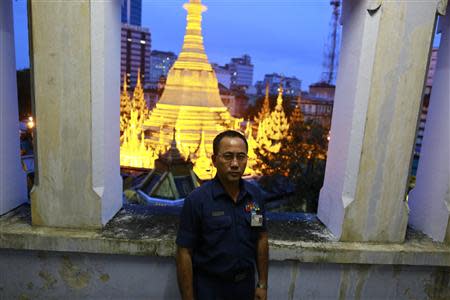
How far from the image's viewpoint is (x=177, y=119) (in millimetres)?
18859

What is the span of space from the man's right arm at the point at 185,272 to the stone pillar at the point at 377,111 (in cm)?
107

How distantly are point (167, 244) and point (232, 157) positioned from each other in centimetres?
78

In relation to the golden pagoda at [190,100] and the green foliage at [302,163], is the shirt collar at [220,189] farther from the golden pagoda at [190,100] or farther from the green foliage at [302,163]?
the golden pagoda at [190,100]

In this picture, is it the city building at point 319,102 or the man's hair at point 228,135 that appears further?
the city building at point 319,102

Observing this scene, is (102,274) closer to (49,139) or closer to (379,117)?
(49,139)

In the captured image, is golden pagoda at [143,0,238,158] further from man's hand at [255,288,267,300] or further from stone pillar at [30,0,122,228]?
man's hand at [255,288,267,300]

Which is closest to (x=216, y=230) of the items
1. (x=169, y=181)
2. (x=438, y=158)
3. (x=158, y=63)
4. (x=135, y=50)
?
(x=438, y=158)

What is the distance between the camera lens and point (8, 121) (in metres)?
2.51

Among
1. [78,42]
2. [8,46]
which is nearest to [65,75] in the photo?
[78,42]

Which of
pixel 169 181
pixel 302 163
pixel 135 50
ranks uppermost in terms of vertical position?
pixel 135 50

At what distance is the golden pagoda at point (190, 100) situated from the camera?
18.8 m

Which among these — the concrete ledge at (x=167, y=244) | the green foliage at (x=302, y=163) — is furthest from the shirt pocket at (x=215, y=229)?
the green foliage at (x=302, y=163)

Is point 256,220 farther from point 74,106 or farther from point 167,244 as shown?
point 74,106

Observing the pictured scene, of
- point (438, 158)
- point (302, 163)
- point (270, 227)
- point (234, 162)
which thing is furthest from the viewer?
point (302, 163)
